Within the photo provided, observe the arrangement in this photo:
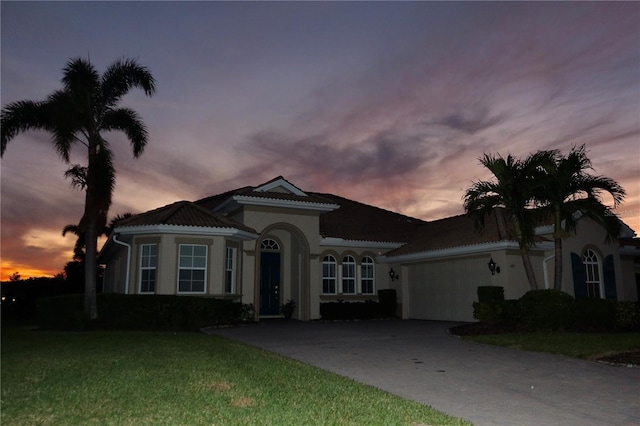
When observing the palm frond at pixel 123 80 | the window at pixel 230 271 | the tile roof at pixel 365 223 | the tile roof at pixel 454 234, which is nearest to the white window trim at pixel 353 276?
the tile roof at pixel 365 223

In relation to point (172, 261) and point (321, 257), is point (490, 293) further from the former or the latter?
point (172, 261)

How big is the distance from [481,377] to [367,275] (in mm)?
15009

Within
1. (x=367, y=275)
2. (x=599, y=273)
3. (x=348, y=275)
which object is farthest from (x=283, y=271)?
(x=599, y=273)

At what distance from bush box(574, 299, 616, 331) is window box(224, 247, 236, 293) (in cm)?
1222

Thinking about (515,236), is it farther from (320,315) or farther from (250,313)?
(250,313)

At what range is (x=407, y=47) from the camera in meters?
14.3

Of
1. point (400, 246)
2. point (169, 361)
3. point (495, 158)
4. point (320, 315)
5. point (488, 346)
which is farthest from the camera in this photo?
point (400, 246)

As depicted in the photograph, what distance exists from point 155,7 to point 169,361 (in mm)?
7886

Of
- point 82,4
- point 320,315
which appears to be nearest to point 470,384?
point 82,4

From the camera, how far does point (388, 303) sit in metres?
22.1

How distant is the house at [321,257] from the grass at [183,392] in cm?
747

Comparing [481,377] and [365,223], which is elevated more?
[365,223]

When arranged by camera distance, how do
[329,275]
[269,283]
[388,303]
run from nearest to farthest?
[269,283] < [388,303] < [329,275]

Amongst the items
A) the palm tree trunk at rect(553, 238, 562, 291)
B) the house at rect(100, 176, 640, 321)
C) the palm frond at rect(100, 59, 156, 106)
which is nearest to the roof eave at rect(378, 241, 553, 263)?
the house at rect(100, 176, 640, 321)
